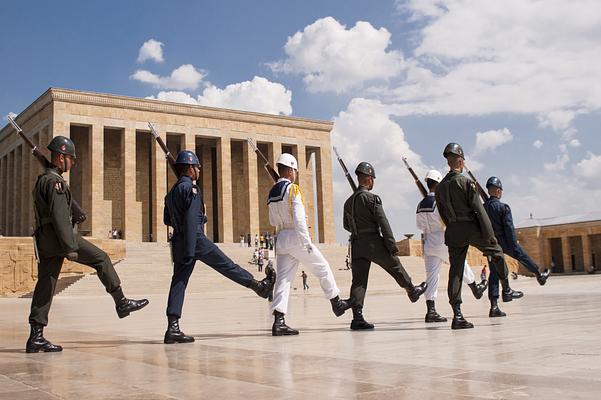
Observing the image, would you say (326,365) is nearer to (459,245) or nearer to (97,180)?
(459,245)

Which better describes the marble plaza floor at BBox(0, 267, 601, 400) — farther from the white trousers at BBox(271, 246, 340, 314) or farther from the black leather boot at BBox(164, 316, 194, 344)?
the white trousers at BBox(271, 246, 340, 314)

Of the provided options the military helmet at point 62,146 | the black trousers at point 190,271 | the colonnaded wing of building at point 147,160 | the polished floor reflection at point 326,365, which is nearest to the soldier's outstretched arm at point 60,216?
the military helmet at point 62,146

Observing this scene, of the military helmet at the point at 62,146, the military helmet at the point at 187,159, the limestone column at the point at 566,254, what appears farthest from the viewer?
the limestone column at the point at 566,254

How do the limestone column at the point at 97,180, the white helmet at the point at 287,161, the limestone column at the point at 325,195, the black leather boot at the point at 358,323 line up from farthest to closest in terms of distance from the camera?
1. the limestone column at the point at 325,195
2. the limestone column at the point at 97,180
3. the black leather boot at the point at 358,323
4. the white helmet at the point at 287,161

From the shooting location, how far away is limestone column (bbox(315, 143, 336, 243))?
174 ft

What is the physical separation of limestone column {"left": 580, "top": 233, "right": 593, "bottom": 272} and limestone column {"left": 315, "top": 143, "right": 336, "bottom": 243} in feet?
87.8

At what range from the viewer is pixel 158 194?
152ft

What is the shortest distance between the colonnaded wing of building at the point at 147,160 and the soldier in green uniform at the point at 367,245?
3837 centimetres

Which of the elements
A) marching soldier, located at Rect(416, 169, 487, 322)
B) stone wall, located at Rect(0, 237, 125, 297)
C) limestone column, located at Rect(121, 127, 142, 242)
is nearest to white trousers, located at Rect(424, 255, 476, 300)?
marching soldier, located at Rect(416, 169, 487, 322)

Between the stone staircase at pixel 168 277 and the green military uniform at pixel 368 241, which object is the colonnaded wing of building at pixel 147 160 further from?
the green military uniform at pixel 368 241

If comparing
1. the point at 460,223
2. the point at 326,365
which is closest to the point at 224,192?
the point at 460,223

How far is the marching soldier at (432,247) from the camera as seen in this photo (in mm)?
9047

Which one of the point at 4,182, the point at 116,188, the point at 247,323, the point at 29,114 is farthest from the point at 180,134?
the point at 247,323

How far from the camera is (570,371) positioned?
4.16m
